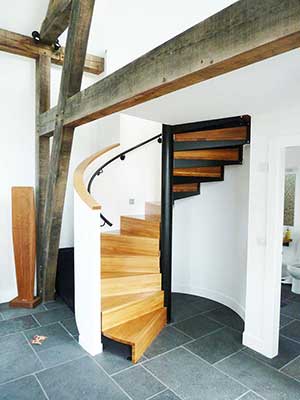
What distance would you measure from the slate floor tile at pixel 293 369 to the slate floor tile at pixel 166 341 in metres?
0.89

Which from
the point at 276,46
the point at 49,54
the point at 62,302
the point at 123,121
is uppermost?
the point at 49,54

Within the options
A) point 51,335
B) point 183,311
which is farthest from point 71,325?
point 183,311

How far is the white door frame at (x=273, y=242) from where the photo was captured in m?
2.60

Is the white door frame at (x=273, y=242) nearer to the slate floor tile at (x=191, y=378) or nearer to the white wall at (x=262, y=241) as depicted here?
the white wall at (x=262, y=241)

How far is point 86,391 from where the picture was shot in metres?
2.16

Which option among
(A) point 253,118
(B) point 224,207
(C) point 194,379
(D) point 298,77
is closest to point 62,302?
(C) point 194,379

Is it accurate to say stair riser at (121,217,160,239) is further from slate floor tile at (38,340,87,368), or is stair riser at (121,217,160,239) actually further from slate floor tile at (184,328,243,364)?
slate floor tile at (38,340,87,368)

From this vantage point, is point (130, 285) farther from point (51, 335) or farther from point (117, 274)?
point (51, 335)

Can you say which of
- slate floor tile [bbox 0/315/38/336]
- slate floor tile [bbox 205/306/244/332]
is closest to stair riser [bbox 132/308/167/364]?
slate floor tile [bbox 205/306/244/332]

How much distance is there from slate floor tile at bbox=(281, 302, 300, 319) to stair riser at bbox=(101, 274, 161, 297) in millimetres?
1684

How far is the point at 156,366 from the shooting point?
2.48 metres

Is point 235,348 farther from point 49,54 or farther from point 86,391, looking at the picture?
point 49,54

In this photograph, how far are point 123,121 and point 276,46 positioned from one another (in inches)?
134

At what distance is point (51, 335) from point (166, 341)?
1.18 meters
